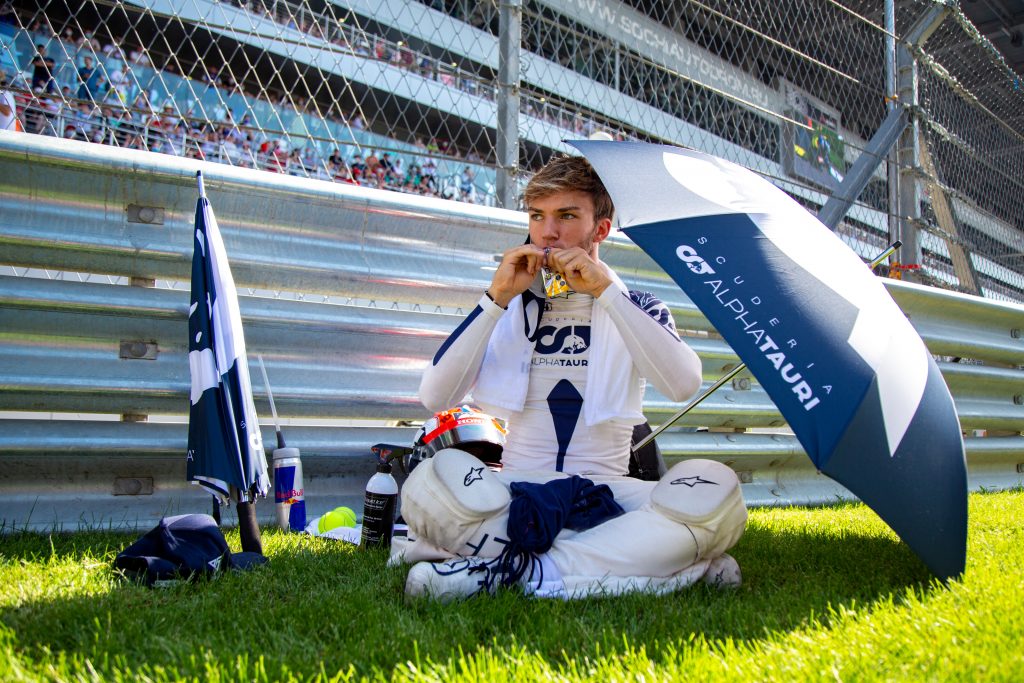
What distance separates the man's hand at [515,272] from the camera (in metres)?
2.38

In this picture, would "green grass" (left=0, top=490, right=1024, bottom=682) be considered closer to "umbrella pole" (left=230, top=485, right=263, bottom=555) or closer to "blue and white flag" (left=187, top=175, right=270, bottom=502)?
"umbrella pole" (left=230, top=485, right=263, bottom=555)

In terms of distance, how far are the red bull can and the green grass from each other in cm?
55

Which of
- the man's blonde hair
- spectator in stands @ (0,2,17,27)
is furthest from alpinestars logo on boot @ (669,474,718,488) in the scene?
spectator in stands @ (0,2,17,27)

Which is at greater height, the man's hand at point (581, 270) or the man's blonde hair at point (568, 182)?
the man's blonde hair at point (568, 182)

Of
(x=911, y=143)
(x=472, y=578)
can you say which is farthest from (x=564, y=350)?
(x=911, y=143)

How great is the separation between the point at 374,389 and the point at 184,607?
5.01 feet

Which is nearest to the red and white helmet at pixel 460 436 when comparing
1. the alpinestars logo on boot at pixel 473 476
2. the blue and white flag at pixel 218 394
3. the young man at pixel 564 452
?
the young man at pixel 564 452

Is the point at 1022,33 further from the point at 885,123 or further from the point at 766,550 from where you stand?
the point at 766,550

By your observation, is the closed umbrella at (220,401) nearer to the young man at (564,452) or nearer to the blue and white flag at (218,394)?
the blue and white flag at (218,394)

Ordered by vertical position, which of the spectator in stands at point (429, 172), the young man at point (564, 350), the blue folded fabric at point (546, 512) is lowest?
the blue folded fabric at point (546, 512)

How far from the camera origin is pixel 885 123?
201 inches

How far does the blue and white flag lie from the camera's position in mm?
2445

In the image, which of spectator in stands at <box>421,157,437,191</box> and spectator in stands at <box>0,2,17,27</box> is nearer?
spectator in stands at <box>0,2,17,27</box>

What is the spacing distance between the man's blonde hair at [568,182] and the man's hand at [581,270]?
0.25 meters
